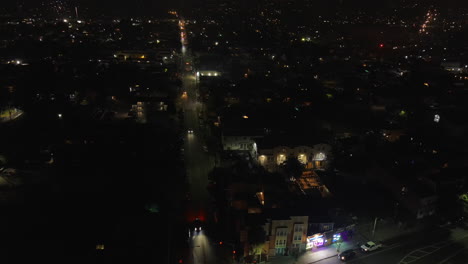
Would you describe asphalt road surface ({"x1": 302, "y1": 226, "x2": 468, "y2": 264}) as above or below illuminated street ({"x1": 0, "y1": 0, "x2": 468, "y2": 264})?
below

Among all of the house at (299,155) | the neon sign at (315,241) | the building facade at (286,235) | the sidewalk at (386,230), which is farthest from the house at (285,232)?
the house at (299,155)

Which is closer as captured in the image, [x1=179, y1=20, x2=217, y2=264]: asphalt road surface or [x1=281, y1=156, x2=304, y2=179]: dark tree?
[x1=179, y1=20, x2=217, y2=264]: asphalt road surface

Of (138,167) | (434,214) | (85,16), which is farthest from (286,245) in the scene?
(85,16)

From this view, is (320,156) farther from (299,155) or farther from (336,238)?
(336,238)

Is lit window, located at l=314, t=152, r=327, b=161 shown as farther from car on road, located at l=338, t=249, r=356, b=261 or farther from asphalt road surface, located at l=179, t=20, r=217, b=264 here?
car on road, located at l=338, t=249, r=356, b=261

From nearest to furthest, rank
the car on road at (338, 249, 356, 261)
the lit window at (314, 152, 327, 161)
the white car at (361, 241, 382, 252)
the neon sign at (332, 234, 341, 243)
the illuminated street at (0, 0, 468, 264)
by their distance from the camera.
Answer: the car on road at (338, 249, 356, 261) → the white car at (361, 241, 382, 252) → the illuminated street at (0, 0, 468, 264) → the neon sign at (332, 234, 341, 243) → the lit window at (314, 152, 327, 161)

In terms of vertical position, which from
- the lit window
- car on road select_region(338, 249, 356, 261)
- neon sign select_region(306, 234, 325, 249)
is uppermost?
the lit window

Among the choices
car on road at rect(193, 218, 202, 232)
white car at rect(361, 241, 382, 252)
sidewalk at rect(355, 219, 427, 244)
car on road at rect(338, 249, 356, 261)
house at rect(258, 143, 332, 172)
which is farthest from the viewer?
house at rect(258, 143, 332, 172)

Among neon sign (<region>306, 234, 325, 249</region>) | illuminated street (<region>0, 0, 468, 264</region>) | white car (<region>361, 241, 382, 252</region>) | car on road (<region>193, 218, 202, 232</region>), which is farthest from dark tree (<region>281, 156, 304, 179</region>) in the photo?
car on road (<region>193, 218, 202, 232</region>)
